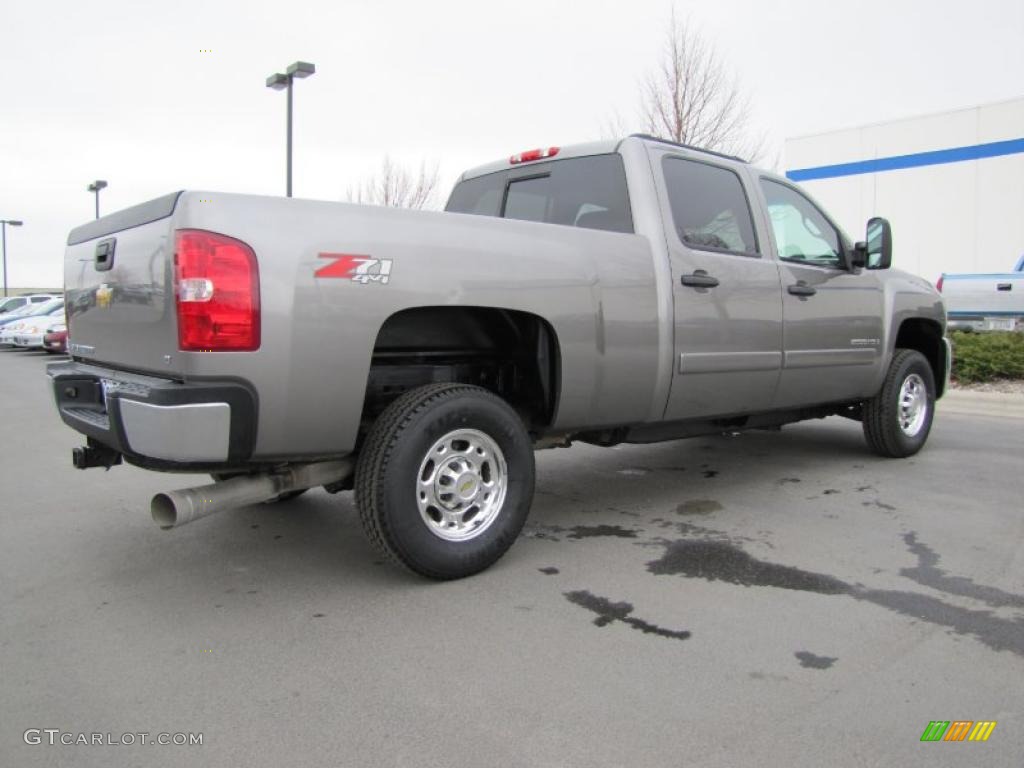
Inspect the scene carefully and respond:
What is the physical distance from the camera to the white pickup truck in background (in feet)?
53.2

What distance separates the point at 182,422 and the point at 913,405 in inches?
222

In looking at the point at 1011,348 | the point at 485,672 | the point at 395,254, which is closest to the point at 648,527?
the point at 485,672

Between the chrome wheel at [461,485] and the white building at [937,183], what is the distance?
20.8 meters

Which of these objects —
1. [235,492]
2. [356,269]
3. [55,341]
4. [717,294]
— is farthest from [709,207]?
[55,341]

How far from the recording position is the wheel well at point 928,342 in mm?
6434

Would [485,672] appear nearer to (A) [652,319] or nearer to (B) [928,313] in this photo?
(A) [652,319]

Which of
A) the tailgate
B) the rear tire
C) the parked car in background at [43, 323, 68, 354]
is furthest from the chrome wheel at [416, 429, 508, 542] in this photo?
the parked car in background at [43, 323, 68, 354]

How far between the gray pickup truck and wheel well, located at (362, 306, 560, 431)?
12 millimetres

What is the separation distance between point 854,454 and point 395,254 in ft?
15.7

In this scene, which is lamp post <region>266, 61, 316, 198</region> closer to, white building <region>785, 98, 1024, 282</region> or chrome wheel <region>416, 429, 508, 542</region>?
chrome wheel <region>416, 429, 508, 542</region>

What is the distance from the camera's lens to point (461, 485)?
3484mm

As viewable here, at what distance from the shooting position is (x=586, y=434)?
4.37 m

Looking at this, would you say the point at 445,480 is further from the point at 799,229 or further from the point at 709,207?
the point at 799,229

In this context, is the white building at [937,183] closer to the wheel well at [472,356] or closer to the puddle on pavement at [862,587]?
the puddle on pavement at [862,587]
